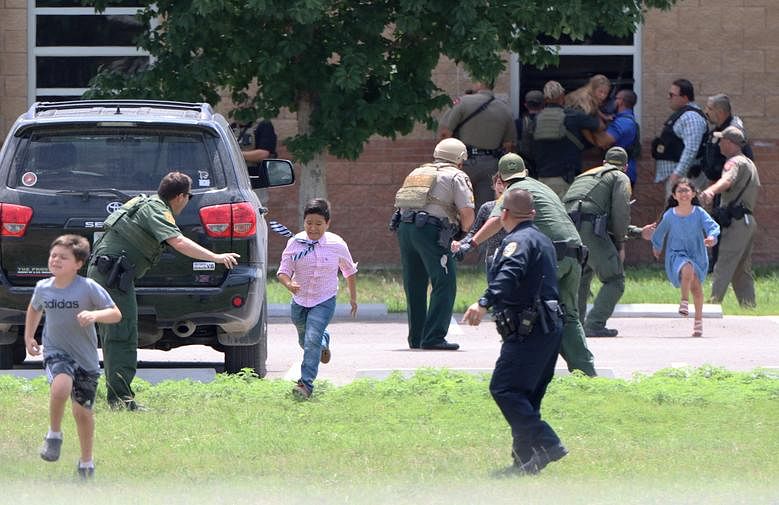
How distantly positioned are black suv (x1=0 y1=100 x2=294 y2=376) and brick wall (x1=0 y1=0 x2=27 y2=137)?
1050 centimetres

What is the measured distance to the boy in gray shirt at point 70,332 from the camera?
7871 millimetres

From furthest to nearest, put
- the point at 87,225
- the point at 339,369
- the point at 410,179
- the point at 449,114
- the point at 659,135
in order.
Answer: the point at 659,135, the point at 449,114, the point at 410,179, the point at 339,369, the point at 87,225

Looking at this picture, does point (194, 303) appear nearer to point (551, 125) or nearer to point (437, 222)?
point (437, 222)

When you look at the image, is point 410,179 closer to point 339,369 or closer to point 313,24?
point 339,369

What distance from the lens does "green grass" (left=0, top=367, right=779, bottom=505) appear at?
7.55 metres

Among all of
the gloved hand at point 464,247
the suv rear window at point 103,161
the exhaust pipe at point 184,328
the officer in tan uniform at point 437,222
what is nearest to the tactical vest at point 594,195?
the officer in tan uniform at point 437,222

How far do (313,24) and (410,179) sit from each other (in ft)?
14.5

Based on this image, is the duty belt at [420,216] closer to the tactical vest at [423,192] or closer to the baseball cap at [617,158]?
the tactical vest at [423,192]

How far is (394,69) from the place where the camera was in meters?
18.2

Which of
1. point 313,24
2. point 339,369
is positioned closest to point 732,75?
point 313,24

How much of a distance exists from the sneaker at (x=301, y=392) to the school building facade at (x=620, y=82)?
1087 cm

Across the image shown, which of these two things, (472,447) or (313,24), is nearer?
(472,447)

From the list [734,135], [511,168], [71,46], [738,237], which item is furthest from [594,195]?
[71,46]

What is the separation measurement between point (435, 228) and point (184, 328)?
3087 millimetres
